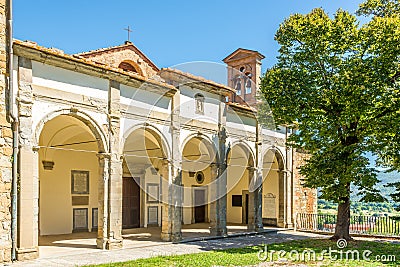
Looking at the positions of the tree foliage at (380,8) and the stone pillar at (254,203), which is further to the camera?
the stone pillar at (254,203)

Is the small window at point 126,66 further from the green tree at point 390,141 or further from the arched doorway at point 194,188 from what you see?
the green tree at point 390,141

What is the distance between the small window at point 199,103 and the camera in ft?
47.9

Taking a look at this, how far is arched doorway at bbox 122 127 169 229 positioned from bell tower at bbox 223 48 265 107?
477 centimetres

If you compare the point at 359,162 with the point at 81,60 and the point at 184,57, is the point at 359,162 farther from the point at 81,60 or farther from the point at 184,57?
the point at 81,60

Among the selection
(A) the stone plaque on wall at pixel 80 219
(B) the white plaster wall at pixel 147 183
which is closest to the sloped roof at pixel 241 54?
(B) the white plaster wall at pixel 147 183

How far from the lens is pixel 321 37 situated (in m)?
13.1

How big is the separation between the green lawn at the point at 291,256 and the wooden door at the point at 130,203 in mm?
6380

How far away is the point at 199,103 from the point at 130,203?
18.4 feet

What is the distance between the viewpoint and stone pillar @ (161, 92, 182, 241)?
13328 mm

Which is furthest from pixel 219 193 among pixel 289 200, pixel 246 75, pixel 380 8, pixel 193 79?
pixel 380 8

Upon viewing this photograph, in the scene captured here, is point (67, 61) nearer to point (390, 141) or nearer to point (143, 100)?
point (143, 100)

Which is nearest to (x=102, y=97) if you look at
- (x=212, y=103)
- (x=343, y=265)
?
(x=212, y=103)

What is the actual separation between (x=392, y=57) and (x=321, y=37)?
7.04 feet

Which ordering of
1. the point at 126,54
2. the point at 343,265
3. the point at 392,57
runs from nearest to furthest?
the point at 343,265 → the point at 392,57 → the point at 126,54
